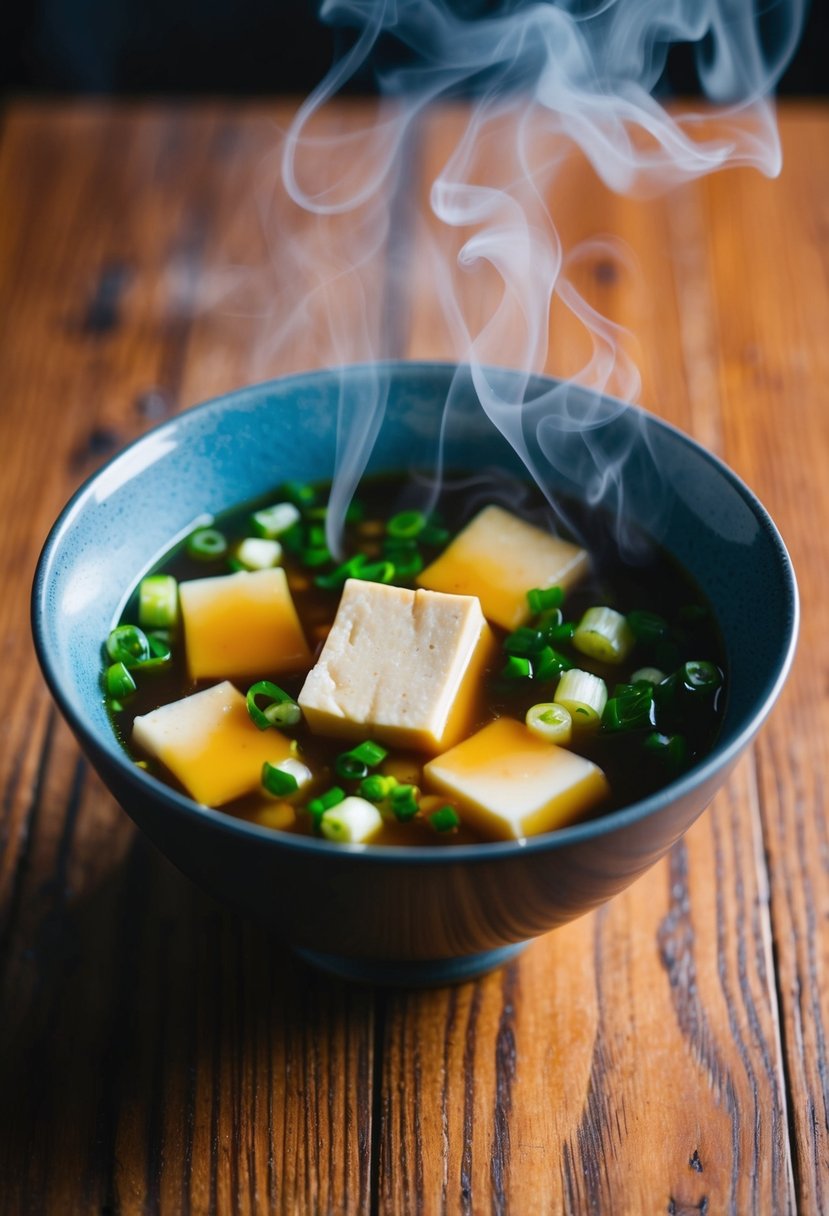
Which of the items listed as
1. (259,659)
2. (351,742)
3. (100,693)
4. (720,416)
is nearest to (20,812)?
(100,693)

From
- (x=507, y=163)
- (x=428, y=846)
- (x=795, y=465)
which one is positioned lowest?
(x=795, y=465)

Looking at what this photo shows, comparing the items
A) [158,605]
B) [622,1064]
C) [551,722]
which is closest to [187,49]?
[158,605]

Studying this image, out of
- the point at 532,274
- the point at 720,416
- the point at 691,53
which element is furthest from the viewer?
the point at 691,53

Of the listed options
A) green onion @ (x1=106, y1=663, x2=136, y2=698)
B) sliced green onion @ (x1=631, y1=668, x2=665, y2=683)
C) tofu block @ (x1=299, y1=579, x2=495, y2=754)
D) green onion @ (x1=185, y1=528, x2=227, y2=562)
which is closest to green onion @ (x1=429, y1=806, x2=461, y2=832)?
tofu block @ (x1=299, y1=579, x2=495, y2=754)

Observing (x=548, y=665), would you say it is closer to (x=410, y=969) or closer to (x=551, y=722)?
(x=551, y=722)

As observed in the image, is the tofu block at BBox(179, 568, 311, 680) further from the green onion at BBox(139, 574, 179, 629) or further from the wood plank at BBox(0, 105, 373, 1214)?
the wood plank at BBox(0, 105, 373, 1214)

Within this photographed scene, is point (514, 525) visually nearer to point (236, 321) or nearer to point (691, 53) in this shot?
point (236, 321)
